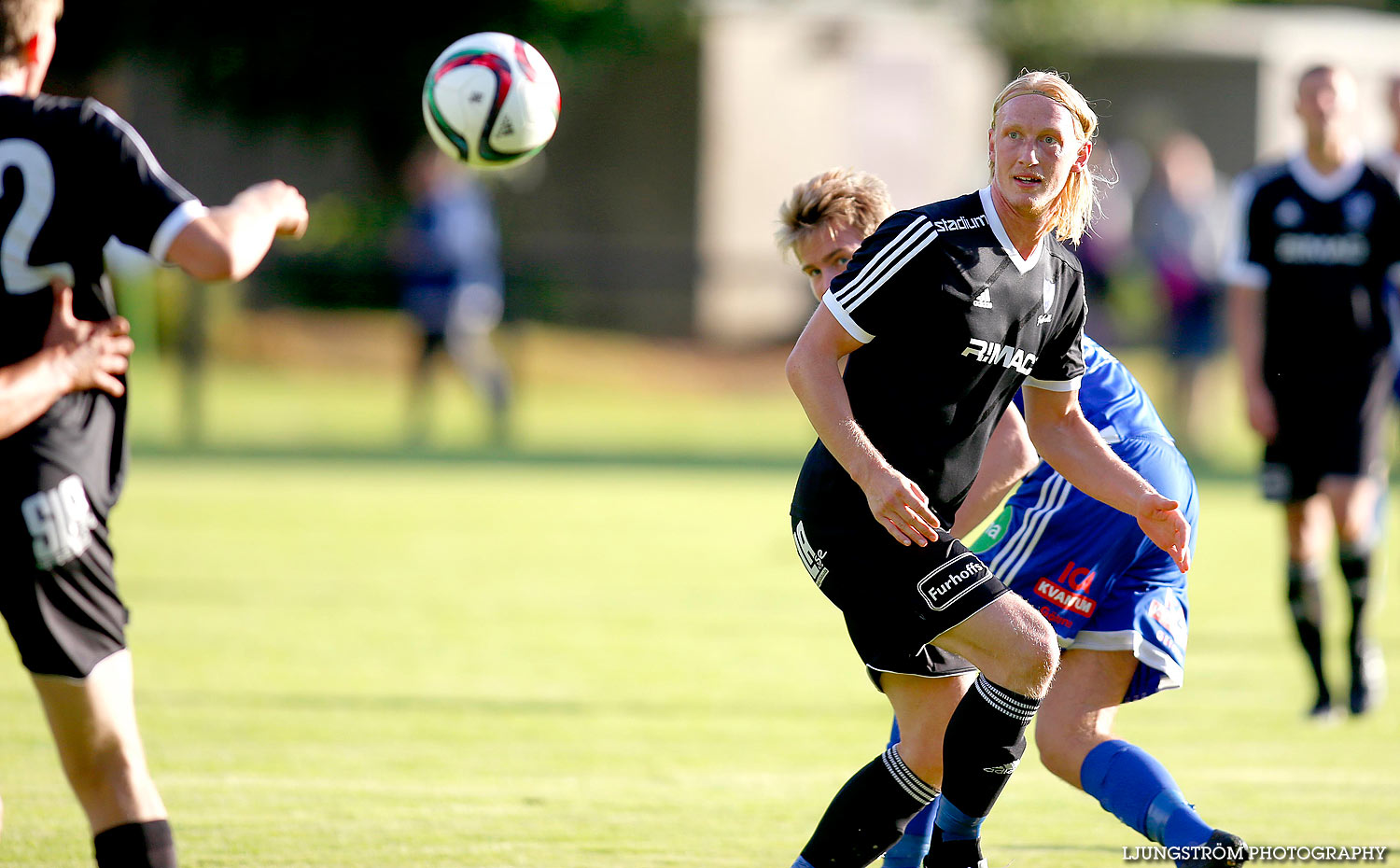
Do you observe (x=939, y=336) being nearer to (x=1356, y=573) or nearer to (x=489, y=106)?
(x=489, y=106)

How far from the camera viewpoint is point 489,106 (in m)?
4.89

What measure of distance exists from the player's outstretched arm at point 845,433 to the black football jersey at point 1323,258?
391 cm

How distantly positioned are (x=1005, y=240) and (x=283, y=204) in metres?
1.59

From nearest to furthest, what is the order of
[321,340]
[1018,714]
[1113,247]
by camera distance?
[1018,714] < [1113,247] < [321,340]

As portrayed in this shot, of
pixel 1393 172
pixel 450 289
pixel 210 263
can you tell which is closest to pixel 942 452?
pixel 210 263

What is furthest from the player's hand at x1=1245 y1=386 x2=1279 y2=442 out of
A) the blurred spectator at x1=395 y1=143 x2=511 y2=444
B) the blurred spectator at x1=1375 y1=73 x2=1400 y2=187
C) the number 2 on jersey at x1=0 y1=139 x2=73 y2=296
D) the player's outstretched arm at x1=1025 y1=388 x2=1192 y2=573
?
the blurred spectator at x1=395 y1=143 x2=511 y2=444

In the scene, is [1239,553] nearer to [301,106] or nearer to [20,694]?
[20,694]

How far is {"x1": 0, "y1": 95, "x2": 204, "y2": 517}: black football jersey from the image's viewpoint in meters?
3.21

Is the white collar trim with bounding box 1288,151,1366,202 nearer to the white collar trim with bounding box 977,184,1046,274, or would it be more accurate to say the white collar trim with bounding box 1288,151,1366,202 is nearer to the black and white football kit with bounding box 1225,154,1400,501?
the black and white football kit with bounding box 1225,154,1400,501

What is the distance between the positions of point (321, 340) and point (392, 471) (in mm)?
5769

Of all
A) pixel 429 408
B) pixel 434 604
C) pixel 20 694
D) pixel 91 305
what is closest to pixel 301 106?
pixel 429 408

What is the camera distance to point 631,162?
26594 millimetres

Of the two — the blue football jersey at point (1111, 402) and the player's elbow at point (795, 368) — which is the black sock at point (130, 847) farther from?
the blue football jersey at point (1111, 402)

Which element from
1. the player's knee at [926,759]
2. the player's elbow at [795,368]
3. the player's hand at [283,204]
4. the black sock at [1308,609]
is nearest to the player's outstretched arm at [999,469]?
the player's knee at [926,759]
